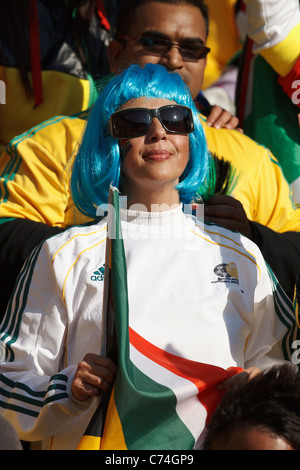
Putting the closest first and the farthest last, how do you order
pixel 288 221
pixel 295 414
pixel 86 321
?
1. pixel 295 414
2. pixel 86 321
3. pixel 288 221

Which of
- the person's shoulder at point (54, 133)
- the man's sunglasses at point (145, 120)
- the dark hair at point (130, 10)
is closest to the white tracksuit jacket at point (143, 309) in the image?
the man's sunglasses at point (145, 120)

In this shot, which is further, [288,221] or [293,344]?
[288,221]

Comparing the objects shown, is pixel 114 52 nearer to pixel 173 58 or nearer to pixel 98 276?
pixel 173 58

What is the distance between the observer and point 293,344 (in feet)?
7.18

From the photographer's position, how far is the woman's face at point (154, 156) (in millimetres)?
2361

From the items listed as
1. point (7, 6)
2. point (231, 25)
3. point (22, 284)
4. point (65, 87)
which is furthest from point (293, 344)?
point (231, 25)

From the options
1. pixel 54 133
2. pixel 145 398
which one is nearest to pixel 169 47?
pixel 54 133

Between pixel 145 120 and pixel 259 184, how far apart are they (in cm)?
90

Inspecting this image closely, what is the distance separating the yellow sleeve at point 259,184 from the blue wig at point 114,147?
49 cm

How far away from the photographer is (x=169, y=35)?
10.5 ft

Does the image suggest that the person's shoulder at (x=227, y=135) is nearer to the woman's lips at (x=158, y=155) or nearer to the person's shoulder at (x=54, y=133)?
the person's shoulder at (x=54, y=133)

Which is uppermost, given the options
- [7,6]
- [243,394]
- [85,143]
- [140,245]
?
[7,6]

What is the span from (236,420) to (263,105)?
7.50 ft

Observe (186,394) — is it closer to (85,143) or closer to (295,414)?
(295,414)
